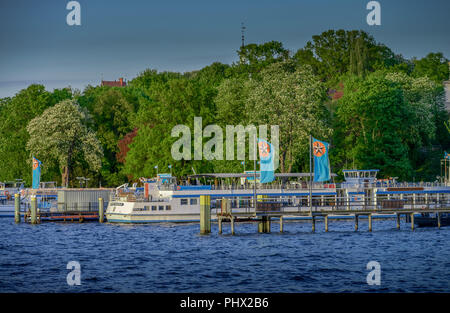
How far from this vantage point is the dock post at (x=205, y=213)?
216 ft

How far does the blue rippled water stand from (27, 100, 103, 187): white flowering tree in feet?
95.2

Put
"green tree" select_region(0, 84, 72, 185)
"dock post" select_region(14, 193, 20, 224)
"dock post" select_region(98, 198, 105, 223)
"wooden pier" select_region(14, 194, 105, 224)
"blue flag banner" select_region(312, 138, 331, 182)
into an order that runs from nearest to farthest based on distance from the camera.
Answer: "blue flag banner" select_region(312, 138, 331, 182), "dock post" select_region(98, 198, 105, 223), "wooden pier" select_region(14, 194, 105, 224), "dock post" select_region(14, 193, 20, 224), "green tree" select_region(0, 84, 72, 185)

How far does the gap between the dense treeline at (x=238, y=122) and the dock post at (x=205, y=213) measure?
32.3 m

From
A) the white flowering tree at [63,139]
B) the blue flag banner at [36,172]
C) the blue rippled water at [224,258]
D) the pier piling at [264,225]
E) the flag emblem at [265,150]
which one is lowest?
the blue rippled water at [224,258]

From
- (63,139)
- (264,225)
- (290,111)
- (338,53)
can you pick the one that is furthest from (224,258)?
(338,53)

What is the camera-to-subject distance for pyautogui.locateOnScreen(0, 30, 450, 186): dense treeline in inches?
4008

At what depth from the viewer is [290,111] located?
100 m

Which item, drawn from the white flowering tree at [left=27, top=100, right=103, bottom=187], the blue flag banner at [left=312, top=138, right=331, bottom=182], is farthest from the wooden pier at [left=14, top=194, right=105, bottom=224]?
the blue flag banner at [left=312, top=138, right=331, bottom=182]

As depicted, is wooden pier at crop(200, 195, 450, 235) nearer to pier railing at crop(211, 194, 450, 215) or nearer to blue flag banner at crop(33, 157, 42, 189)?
pier railing at crop(211, 194, 450, 215)

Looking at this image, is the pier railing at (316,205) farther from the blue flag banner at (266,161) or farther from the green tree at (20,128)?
the green tree at (20,128)

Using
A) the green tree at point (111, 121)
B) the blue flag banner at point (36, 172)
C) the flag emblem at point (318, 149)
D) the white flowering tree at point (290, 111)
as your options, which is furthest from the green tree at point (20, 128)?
the flag emblem at point (318, 149)

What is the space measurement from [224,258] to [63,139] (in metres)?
59.7

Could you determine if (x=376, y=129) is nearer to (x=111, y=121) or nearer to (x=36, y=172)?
(x=111, y=121)
